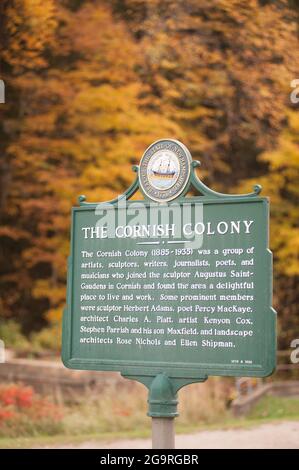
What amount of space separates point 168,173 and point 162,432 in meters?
2.20

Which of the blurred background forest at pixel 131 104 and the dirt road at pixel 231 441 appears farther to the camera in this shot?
the blurred background forest at pixel 131 104

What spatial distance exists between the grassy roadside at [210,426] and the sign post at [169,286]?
4393 millimetres

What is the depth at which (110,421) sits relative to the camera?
13.6 m

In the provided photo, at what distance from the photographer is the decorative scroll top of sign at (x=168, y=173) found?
7481mm

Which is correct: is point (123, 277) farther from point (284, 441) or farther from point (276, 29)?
point (276, 29)

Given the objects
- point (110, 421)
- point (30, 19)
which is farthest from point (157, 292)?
point (30, 19)

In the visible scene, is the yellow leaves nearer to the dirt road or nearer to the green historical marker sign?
the dirt road

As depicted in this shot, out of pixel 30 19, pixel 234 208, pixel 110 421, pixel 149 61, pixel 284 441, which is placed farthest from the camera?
pixel 149 61

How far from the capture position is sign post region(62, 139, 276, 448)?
7.09 meters

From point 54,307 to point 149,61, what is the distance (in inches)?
261

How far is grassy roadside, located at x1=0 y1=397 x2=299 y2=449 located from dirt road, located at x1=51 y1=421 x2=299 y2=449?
11.6 inches

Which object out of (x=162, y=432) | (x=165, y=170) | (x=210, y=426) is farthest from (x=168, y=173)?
(x=210, y=426)

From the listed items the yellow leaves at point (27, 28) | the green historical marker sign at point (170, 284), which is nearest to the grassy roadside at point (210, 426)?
the green historical marker sign at point (170, 284)

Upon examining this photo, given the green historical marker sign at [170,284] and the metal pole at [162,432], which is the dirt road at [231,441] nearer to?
the metal pole at [162,432]
